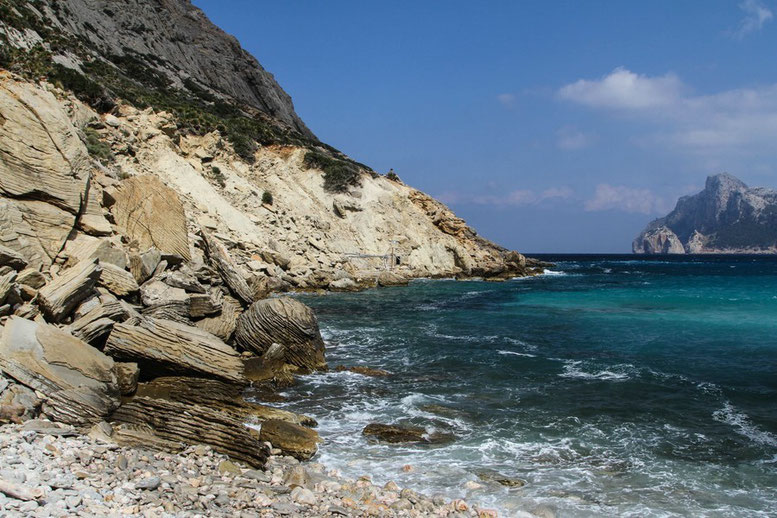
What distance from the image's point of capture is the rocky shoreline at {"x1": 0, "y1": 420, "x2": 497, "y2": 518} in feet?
18.7

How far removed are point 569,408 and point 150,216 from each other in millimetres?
16360

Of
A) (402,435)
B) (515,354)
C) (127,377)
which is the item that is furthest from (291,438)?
(515,354)

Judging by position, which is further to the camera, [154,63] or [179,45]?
[179,45]

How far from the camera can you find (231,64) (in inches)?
2881

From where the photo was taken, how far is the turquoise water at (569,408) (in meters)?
8.36

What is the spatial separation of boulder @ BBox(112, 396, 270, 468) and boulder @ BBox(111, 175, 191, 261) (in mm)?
10740

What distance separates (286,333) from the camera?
1513cm

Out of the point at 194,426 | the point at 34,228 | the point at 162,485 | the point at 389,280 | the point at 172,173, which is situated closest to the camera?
the point at 162,485

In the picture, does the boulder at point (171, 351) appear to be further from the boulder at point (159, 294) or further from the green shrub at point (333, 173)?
the green shrub at point (333, 173)

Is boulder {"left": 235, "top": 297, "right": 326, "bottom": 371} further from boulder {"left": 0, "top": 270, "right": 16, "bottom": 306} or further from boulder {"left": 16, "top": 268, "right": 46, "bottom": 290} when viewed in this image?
boulder {"left": 0, "top": 270, "right": 16, "bottom": 306}

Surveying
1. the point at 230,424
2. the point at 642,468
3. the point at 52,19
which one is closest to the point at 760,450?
the point at 642,468

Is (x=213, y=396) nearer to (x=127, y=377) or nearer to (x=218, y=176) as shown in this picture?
(x=127, y=377)

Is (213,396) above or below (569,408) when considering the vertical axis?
above

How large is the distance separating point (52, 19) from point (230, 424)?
5528 cm
